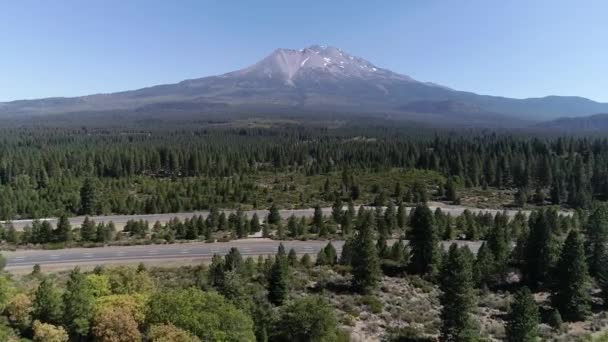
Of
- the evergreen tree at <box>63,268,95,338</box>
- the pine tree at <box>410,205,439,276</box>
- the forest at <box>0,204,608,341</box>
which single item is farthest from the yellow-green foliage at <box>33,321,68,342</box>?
the pine tree at <box>410,205,439,276</box>

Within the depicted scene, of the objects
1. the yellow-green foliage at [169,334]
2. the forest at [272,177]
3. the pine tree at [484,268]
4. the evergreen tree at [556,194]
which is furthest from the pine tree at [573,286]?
the evergreen tree at [556,194]

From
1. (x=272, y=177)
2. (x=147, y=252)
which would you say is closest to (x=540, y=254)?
(x=147, y=252)

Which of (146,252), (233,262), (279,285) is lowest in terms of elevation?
(146,252)

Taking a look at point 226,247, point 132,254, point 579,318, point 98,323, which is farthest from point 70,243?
point 579,318

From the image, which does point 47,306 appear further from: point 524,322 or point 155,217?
point 155,217

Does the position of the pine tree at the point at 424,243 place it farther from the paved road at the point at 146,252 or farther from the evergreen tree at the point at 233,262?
the evergreen tree at the point at 233,262

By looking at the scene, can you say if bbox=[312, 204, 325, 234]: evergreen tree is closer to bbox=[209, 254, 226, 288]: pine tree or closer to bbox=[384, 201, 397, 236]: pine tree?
bbox=[384, 201, 397, 236]: pine tree
